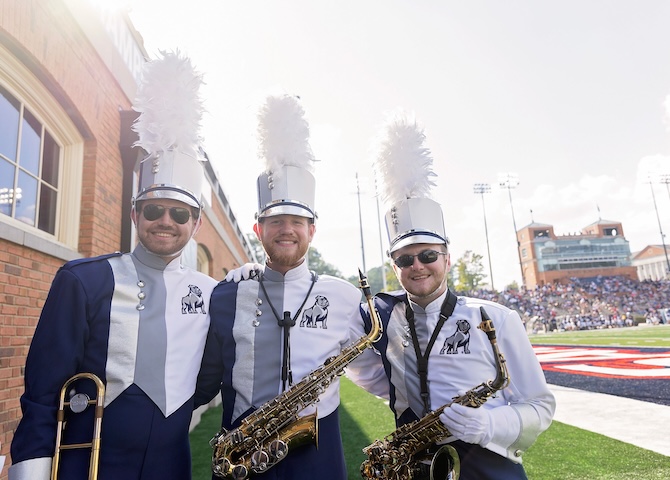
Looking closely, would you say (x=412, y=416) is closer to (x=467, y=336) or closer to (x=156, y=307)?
(x=467, y=336)

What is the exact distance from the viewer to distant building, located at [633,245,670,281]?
94250mm

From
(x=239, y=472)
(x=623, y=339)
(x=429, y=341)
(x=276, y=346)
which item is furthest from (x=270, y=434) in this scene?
(x=623, y=339)

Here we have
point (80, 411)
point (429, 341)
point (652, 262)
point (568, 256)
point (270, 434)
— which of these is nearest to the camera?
point (80, 411)

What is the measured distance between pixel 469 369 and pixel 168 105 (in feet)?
8.88

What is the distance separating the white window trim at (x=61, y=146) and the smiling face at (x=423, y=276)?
12.1ft

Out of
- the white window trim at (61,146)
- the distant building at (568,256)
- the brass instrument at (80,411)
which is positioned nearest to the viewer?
the brass instrument at (80,411)

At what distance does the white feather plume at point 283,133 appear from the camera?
129 inches

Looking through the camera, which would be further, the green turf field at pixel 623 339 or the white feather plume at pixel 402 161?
the green turf field at pixel 623 339

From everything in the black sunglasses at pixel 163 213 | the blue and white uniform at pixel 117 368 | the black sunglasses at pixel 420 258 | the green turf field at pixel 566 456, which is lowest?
the green turf field at pixel 566 456

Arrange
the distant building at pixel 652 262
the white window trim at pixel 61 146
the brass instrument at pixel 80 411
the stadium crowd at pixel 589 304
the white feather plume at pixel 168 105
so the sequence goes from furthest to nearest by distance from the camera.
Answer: the distant building at pixel 652 262 → the stadium crowd at pixel 589 304 → the white window trim at pixel 61 146 → the white feather plume at pixel 168 105 → the brass instrument at pixel 80 411

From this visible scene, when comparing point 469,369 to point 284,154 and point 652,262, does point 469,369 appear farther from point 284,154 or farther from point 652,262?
point 652,262

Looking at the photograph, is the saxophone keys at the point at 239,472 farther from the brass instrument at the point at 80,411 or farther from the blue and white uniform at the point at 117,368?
the brass instrument at the point at 80,411

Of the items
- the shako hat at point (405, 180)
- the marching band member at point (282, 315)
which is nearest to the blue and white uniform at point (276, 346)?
Result: the marching band member at point (282, 315)

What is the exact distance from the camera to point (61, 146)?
5.26 metres
